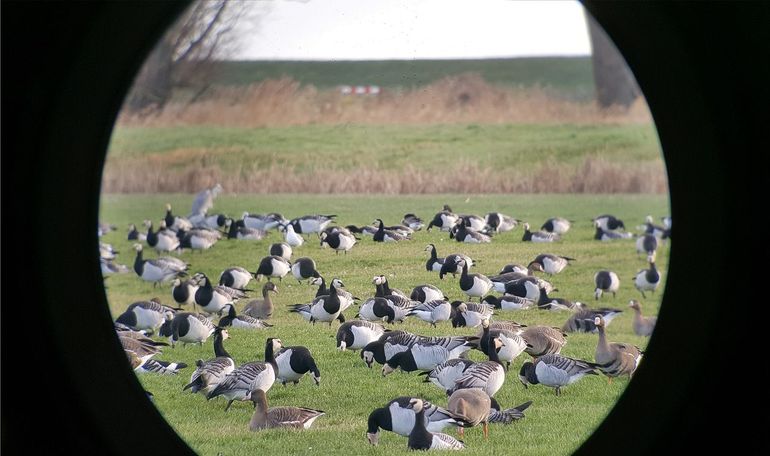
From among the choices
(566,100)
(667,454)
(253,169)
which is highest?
(566,100)

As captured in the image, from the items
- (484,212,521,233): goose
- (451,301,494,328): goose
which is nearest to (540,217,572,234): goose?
(484,212,521,233): goose

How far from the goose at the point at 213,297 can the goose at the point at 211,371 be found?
616 mm

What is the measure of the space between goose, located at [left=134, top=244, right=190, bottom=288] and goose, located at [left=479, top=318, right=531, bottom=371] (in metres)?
2.19

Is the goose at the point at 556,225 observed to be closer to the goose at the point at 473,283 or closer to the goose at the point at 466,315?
the goose at the point at 473,283

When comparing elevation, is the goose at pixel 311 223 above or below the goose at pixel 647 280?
above

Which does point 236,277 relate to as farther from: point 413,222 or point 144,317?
point 413,222

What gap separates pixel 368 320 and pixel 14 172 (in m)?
2.35

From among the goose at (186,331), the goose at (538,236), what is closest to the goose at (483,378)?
the goose at (186,331)

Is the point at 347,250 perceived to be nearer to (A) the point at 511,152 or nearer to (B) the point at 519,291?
(B) the point at 519,291

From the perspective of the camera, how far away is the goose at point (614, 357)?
11.8ft

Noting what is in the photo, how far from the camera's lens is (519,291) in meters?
3.97

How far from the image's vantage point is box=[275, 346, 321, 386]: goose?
3.58m

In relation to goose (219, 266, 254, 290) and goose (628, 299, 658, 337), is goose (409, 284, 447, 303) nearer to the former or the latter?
goose (219, 266, 254, 290)

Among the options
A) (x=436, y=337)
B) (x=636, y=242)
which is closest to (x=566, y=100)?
(x=636, y=242)
